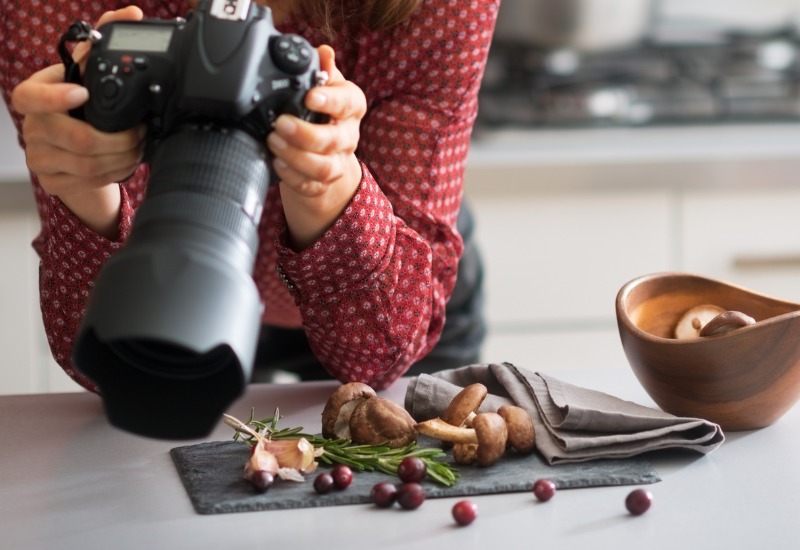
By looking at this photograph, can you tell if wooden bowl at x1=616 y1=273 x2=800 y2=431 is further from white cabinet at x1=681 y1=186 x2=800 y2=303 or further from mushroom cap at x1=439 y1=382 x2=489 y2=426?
white cabinet at x1=681 y1=186 x2=800 y2=303

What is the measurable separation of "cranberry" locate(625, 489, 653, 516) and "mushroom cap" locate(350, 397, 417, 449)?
148mm

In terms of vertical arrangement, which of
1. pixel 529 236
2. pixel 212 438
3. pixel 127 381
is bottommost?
pixel 529 236

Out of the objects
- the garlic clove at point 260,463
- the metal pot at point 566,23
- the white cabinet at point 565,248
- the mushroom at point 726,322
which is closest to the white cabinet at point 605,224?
the white cabinet at point 565,248

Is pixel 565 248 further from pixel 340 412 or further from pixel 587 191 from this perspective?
pixel 340 412

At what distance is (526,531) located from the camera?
63 cm

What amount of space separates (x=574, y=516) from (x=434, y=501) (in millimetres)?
80

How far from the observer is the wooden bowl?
2.44ft

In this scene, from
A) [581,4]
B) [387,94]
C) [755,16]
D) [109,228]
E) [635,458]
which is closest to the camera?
[635,458]

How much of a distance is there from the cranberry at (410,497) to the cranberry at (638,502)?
0.12 m

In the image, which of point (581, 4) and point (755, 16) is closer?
point (581, 4)

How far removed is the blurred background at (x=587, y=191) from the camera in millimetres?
1692

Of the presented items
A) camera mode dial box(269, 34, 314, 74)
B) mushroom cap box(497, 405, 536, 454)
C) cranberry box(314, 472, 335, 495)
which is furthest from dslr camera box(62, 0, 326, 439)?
mushroom cap box(497, 405, 536, 454)

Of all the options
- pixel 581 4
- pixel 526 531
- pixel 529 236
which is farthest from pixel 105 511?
pixel 581 4

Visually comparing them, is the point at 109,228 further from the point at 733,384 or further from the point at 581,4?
the point at 581,4
